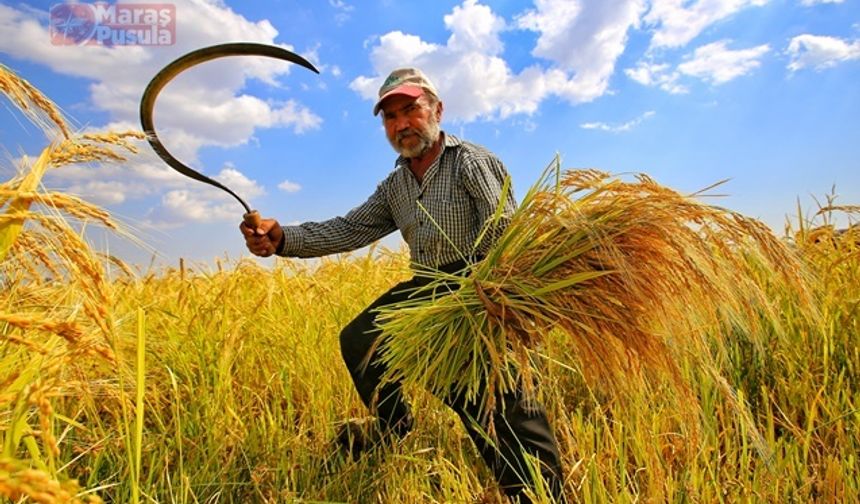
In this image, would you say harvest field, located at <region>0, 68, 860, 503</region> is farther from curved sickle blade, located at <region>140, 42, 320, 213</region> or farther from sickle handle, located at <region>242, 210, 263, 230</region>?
curved sickle blade, located at <region>140, 42, 320, 213</region>

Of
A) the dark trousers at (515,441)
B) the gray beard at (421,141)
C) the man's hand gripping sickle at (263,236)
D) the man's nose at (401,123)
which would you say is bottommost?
the dark trousers at (515,441)

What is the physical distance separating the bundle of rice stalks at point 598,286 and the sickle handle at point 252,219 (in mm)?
1148

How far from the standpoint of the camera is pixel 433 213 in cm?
239

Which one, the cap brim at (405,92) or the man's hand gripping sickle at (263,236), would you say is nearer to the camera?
the cap brim at (405,92)

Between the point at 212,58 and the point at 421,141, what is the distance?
0.93 metres

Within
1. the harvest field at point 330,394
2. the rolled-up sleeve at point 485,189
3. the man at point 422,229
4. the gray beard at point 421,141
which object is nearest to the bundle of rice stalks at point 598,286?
the harvest field at point 330,394

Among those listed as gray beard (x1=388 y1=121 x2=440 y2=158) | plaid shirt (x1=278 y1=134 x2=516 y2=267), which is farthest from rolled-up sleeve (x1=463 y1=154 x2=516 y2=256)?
gray beard (x1=388 y1=121 x2=440 y2=158)

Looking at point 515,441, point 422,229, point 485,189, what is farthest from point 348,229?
point 515,441

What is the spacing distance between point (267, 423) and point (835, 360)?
260 cm

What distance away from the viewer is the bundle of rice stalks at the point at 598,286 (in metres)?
1.57

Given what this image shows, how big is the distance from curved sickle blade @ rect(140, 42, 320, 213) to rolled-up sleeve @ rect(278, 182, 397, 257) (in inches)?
16.7

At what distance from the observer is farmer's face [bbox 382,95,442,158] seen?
8.34 feet

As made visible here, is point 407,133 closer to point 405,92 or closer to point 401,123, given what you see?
point 401,123

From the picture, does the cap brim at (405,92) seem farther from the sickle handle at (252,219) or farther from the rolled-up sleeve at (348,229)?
the sickle handle at (252,219)
